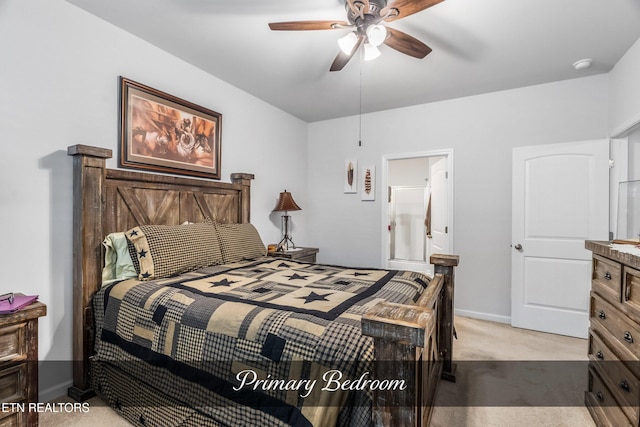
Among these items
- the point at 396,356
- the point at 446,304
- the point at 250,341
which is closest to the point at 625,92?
the point at 446,304

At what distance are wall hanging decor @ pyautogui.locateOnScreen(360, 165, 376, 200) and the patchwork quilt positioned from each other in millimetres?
2176

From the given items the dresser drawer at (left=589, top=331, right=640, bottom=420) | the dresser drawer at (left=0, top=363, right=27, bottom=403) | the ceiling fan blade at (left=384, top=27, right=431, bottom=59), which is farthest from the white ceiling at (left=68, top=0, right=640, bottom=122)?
the dresser drawer at (left=0, top=363, right=27, bottom=403)

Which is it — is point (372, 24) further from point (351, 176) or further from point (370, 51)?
point (351, 176)

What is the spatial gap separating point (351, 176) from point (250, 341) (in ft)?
10.8

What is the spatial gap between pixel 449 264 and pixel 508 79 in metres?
2.25

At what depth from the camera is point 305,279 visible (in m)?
2.10

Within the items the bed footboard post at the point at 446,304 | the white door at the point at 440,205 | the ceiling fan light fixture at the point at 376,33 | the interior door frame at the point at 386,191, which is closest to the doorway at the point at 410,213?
the white door at the point at 440,205

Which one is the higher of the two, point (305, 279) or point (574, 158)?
point (574, 158)

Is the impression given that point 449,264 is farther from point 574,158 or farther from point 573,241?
point 574,158

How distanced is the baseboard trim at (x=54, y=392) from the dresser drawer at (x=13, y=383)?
0.46 metres

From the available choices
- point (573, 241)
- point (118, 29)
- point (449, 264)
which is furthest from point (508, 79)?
point (118, 29)

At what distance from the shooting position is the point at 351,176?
4359mm

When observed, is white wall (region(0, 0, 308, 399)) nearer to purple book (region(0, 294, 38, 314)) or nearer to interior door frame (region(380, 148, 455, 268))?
purple book (region(0, 294, 38, 314))

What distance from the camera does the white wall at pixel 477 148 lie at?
3.16m
